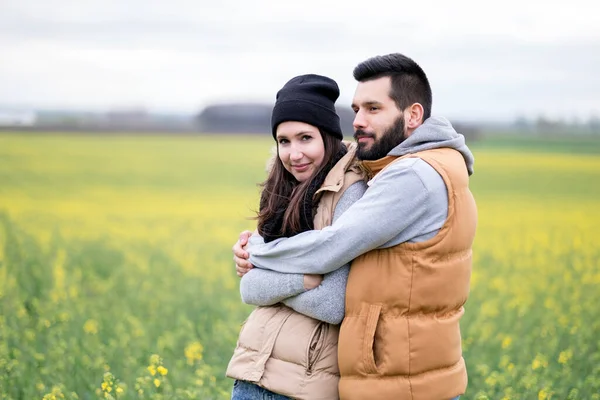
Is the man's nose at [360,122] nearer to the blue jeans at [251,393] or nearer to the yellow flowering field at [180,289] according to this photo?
the blue jeans at [251,393]

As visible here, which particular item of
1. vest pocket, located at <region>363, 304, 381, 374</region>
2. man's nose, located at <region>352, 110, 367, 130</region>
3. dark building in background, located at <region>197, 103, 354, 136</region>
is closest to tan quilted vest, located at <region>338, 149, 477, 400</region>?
vest pocket, located at <region>363, 304, 381, 374</region>

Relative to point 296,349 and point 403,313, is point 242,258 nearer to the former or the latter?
→ point 296,349

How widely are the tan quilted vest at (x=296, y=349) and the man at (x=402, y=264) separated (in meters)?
0.10

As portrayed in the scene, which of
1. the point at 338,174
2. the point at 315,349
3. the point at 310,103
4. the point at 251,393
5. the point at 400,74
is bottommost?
Answer: the point at 251,393

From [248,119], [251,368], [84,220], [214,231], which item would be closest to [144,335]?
[251,368]

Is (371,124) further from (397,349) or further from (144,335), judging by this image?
(144,335)

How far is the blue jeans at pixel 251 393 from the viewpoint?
3.26 metres

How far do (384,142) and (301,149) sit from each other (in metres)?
0.32

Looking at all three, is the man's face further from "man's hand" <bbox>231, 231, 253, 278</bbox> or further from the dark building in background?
the dark building in background

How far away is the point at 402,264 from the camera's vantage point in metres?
3.12

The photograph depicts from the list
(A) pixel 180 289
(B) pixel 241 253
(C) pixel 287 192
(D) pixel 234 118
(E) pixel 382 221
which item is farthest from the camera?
(D) pixel 234 118

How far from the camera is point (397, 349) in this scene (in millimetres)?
3102

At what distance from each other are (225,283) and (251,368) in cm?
677

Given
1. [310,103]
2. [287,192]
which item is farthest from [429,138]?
[287,192]
